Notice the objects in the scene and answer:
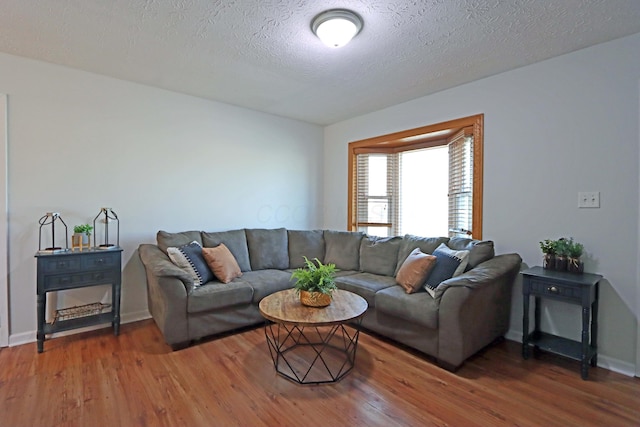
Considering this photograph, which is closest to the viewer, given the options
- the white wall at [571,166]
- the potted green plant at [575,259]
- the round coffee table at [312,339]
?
the round coffee table at [312,339]

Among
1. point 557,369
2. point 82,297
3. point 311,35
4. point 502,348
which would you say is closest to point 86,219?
point 82,297

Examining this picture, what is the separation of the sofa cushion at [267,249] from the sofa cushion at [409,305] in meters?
1.47

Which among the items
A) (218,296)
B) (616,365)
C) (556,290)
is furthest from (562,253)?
(218,296)

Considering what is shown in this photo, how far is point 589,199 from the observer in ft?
8.10

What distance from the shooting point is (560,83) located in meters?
2.60

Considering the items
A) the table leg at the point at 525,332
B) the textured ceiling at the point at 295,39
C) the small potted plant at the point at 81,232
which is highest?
the textured ceiling at the point at 295,39

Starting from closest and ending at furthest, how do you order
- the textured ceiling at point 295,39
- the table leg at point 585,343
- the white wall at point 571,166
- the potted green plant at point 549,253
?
the textured ceiling at point 295,39, the table leg at point 585,343, the white wall at point 571,166, the potted green plant at point 549,253

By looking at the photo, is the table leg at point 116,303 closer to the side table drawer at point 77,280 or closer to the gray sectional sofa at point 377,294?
the side table drawer at point 77,280

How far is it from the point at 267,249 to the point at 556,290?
9.27ft

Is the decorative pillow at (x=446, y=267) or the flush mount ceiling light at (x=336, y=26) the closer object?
the flush mount ceiling light at (x=336, y=26)

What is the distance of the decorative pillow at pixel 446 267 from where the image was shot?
8.73 feet

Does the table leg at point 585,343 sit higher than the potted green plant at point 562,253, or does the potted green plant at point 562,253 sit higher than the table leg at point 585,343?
the potted green plant at point 562,253

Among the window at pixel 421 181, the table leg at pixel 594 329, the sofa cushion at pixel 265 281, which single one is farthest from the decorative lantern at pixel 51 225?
the table leg at pixel 594 329

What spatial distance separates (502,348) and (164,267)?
9.74 ft
